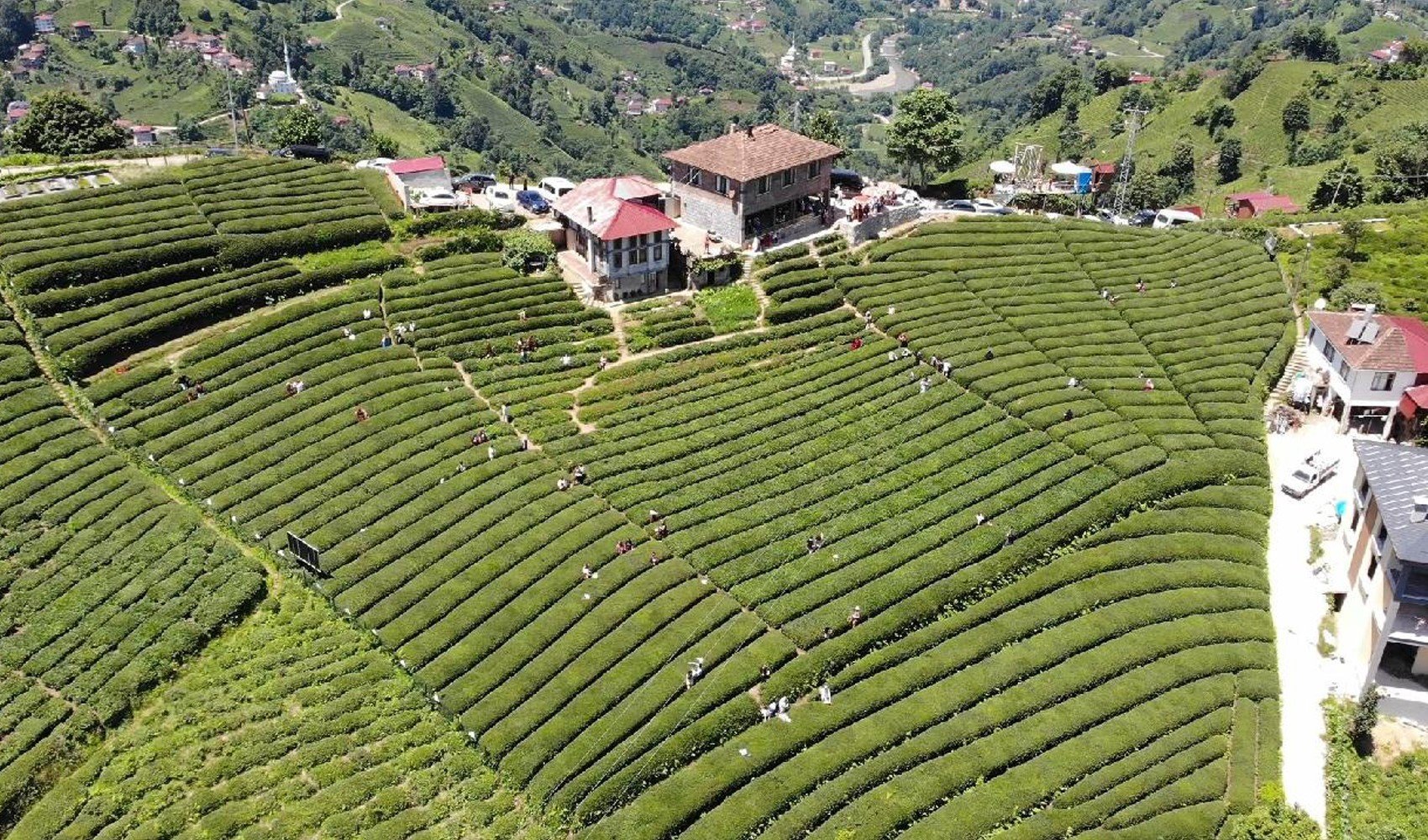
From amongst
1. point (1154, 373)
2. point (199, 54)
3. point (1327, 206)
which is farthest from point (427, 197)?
point (199, 54)

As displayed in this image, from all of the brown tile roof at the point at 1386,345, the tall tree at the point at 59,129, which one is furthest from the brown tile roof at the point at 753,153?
the tall tree at the point at 59,129

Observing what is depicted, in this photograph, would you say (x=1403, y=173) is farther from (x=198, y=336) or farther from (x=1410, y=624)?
(x=198, y=336)

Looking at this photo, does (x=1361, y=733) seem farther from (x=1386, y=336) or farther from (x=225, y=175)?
(x=225, y=175)

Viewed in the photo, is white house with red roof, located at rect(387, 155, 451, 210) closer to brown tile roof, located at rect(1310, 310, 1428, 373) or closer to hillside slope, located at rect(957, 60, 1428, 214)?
brown tile roof, located at rect(1310, 310, 1428, 373)

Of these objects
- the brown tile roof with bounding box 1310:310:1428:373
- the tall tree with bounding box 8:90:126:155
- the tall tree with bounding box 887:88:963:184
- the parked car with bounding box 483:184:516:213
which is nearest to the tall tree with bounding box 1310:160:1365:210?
the tall tree with bounding box 887:88:963:184

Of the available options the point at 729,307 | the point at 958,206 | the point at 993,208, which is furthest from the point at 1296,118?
the point at 729,307
